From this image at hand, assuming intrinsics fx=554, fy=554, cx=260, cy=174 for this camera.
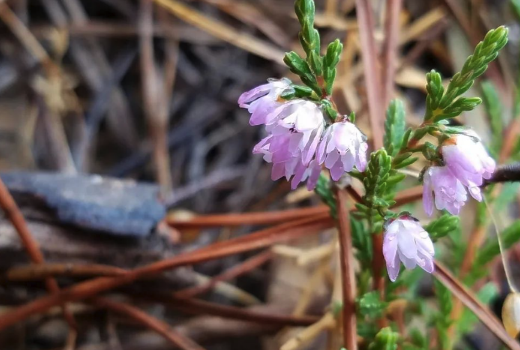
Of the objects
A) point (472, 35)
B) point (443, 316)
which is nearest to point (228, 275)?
point (443, 316)

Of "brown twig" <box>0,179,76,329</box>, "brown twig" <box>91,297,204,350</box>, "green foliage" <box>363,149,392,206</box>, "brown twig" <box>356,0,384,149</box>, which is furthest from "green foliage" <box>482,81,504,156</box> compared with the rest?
"brown twig" <box>0,179,76,329</box>

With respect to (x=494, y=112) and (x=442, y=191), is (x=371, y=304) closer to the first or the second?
(x=442, y=191)

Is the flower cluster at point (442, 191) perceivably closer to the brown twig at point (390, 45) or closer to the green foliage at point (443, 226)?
the green foliage at point (443, 226)

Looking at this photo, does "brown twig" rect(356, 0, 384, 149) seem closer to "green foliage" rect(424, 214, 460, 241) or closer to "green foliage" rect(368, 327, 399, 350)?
"green foliage" rect(424, 214, 460, 241)

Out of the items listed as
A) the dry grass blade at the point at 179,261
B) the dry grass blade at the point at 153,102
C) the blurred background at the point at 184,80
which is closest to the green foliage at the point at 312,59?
the dry grass blade at the point at 179,261

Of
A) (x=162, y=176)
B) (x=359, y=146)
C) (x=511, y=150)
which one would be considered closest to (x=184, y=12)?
(x=162, y=176)
